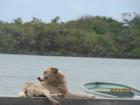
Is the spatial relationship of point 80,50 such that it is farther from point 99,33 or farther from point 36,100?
point 36,100

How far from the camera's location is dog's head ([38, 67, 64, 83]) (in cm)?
744

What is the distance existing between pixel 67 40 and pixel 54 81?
59785mm

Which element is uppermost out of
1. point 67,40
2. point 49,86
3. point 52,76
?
point 67,40

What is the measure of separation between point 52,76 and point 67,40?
59818 millimetres

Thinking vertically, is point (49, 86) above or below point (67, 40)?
below

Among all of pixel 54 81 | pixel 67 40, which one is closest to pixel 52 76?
pixel 54 81

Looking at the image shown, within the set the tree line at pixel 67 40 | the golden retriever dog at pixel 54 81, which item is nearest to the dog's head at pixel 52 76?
the golden retriever dog at pixel 54 81

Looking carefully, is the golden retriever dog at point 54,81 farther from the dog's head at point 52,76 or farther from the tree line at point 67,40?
the tree line at point 67,40

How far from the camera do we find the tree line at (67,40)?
2584 inches

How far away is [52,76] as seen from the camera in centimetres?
745

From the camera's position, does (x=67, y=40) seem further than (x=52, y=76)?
Yes

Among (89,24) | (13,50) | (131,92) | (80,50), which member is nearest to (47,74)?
(131,92)

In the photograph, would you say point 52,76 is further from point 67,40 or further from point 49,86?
point 67,40

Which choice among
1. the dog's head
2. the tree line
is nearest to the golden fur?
the dog's head
